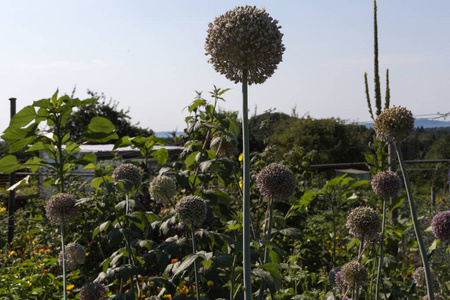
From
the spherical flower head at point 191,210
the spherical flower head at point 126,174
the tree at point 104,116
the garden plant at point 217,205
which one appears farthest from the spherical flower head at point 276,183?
the tree at point 104,116

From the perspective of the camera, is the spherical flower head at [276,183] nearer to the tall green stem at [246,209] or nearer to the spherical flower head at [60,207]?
the tall green stem at [246,209]

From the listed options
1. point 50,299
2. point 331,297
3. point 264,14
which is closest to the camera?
point 264,14

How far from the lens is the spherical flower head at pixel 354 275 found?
6.43ft

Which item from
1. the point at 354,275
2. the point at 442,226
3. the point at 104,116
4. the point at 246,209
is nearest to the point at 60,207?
the point at 246,209

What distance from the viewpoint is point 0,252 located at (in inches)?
212

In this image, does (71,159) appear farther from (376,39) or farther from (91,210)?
(376,39)

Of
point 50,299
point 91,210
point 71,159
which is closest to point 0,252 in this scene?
point 91,210

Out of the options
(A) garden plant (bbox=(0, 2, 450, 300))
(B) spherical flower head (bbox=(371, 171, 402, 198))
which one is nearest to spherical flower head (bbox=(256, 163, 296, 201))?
(A) garden plant (bbox=(0, 2, 450, 300))

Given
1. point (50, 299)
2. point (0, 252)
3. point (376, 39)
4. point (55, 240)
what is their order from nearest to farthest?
point (50, 299)
point (55, 240)
point (0, 252)
point (376, 39)

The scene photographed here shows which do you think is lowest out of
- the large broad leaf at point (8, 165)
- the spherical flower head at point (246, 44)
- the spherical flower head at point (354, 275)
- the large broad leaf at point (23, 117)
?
the spherical flower head at point (354, 275)

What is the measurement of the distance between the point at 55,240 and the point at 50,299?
122cm

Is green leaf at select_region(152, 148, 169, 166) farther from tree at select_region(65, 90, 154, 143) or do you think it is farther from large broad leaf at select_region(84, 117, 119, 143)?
tree at select_region(65, 90, 154, 143)

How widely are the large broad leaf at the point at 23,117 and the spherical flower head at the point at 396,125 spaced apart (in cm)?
182

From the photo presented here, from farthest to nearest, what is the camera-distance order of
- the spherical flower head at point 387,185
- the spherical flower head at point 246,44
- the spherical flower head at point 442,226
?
the spherical flower head at point 387,185 < the spherical flower head at point 442,226 < the spherical flower head at point 246,44
